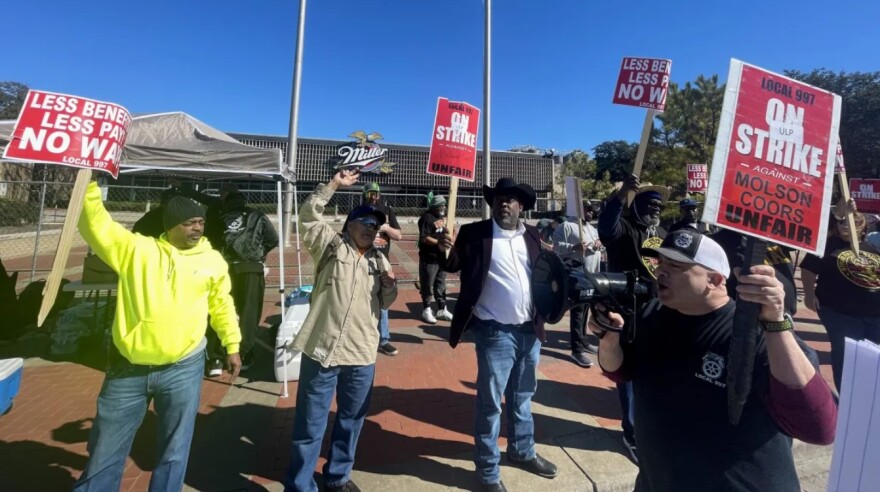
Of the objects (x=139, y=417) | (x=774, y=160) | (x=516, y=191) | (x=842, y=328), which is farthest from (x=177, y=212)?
(x=842, y=328)

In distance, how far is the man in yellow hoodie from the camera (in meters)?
1.99

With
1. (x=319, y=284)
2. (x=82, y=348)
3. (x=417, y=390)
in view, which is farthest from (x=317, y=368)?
(x=82, y=348)

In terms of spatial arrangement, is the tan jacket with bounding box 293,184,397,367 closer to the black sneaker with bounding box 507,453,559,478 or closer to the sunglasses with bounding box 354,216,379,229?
the sunglasses with bounding box 354,216,379,229

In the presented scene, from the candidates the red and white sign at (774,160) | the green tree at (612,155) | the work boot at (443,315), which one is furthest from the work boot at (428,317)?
the green tree at (612,155)

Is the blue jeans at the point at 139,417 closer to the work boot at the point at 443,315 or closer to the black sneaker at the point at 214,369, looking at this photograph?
the black sneaker at the point at 214,369

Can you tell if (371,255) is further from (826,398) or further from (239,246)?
(239,246)

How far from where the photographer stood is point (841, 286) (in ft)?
11.2

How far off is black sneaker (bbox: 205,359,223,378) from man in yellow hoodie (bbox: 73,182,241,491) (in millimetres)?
2227

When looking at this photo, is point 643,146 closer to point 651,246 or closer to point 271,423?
point 651,246

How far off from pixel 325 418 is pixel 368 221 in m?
1.23

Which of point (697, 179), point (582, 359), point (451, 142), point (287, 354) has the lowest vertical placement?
point (582, 359)

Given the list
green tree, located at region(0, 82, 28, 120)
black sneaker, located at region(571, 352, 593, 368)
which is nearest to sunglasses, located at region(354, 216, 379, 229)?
black sneaker, located at region(571, 352, 593, 368)

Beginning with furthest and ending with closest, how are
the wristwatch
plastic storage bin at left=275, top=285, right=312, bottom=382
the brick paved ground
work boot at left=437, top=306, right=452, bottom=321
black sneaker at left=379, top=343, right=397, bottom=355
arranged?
work boot at left=437, top=306, right=452, bottom=321 → black sneaker at left=379, top=343, right=397, bottom=355 → plastic storage bin at left=275, top=285, right=312, bottom=382 → the brick paved ground → the wristwatch

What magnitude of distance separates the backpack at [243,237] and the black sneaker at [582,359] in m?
3.98
